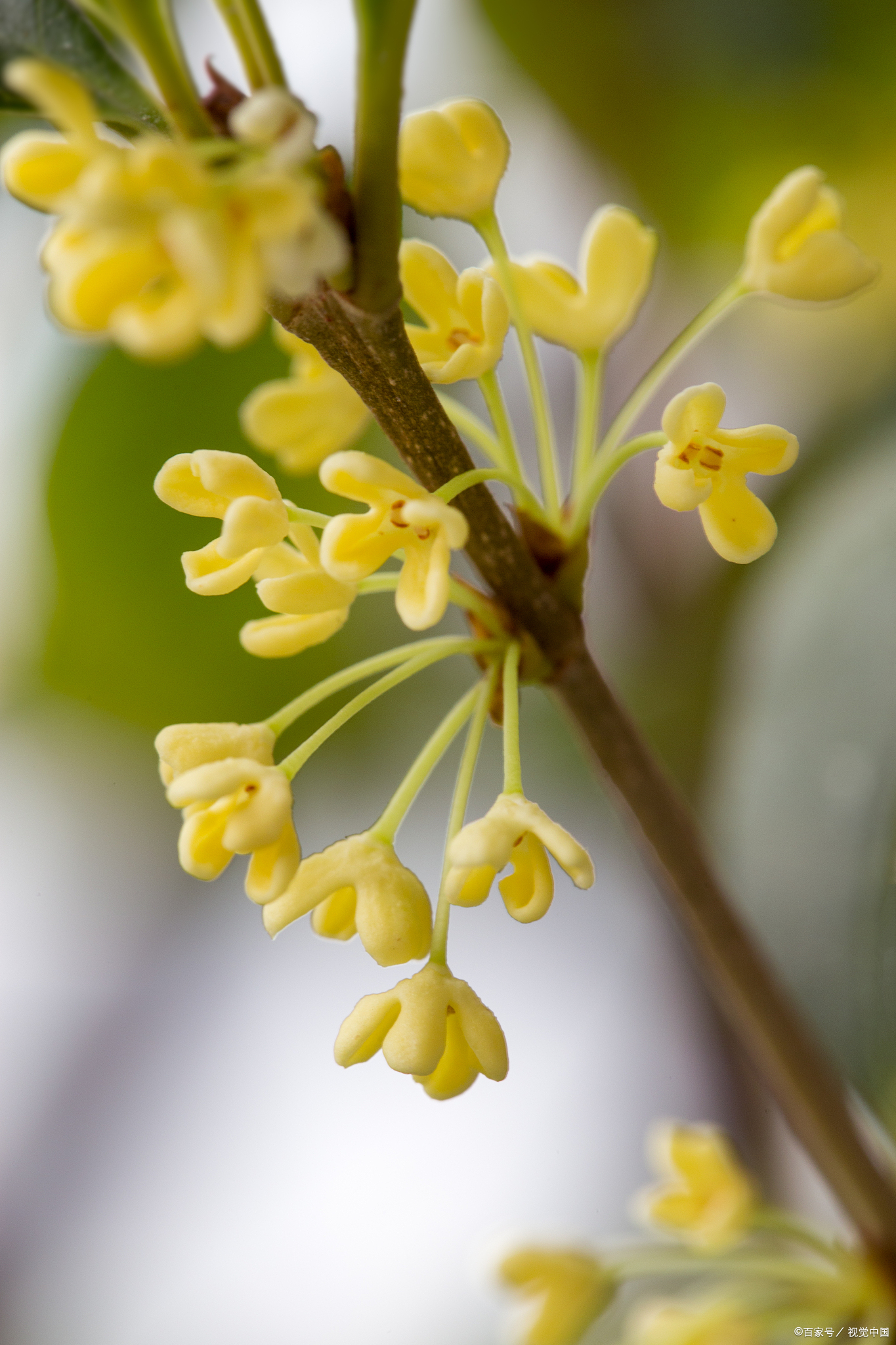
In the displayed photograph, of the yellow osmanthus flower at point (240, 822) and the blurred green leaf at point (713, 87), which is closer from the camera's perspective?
the yellow osmanthus flower at point (240, 822)

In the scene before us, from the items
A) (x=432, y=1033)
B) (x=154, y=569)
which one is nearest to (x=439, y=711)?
(x=154, y=569)

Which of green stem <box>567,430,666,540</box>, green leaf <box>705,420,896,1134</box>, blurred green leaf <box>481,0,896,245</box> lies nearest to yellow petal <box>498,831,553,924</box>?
green stem <box>567,430,666,540</box>

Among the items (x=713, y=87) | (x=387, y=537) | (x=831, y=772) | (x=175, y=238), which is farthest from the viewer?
(x=713, y=87)

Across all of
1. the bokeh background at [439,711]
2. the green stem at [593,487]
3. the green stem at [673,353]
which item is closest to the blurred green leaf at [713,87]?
the bokeh background at [439,711]

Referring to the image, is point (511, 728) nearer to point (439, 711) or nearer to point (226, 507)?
point (226, 507)

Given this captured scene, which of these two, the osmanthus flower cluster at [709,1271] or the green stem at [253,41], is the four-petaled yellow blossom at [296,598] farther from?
the osmanthus flower cluster at [709,1271]
